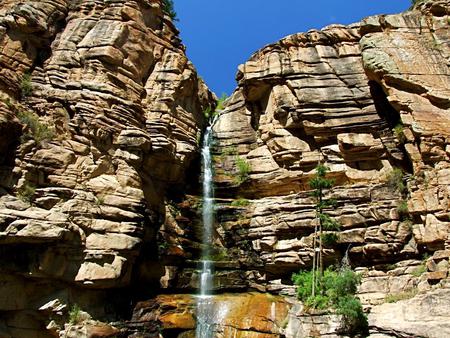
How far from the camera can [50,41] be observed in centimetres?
2448

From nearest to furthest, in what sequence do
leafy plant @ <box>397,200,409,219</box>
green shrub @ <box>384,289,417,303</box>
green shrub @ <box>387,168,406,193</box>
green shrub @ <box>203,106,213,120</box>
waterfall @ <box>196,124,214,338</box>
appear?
green shrub @ <box>384,289,417,303</box>, waterfall @ <box>196,124,214,338</box>, leafy plant @ <box>397,200,409,219</box>, green shrub @ <box>387,168,406,193</box>, green shrub @ <box>203,106,213,120</box>

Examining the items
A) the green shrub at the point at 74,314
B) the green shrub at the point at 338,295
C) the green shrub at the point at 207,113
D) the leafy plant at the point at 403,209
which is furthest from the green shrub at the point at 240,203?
the green shrub at the point at 74,314

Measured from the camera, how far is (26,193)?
Answer: 60.4ft

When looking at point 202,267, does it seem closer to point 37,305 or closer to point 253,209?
point 253,209

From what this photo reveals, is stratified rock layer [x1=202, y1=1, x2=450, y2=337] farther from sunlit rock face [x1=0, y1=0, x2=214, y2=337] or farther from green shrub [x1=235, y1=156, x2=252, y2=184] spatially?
sunlit rock face [x1=0, y1=0, x2=214, y2=337]

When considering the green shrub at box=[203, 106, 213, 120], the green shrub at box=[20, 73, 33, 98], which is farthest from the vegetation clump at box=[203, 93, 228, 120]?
the green shrub at box=[20, 73, 33, 98]

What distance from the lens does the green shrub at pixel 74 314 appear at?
18.1 m

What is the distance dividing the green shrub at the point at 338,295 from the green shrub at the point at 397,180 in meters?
6.25

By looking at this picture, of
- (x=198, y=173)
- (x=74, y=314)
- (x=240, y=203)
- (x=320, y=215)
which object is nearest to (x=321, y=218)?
(x=320, y=215)

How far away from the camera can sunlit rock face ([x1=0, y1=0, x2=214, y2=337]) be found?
17.8 metres

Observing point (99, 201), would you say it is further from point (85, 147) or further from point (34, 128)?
point (34, 128)

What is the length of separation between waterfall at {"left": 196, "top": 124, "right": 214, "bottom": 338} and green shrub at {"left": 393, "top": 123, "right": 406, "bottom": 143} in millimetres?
12690

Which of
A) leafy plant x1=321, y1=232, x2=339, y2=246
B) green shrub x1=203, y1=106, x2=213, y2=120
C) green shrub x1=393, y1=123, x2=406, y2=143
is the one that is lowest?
leafy plant x1=321, y1=232, x2=339, y2=246

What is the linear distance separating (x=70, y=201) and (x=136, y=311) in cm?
651
